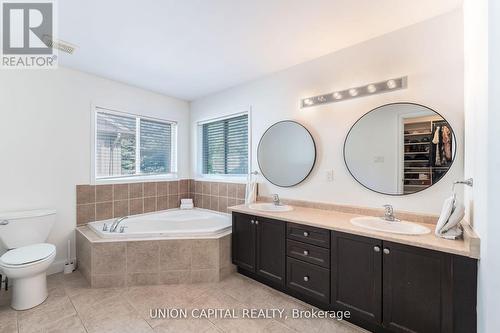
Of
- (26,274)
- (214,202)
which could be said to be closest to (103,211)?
(26,274)

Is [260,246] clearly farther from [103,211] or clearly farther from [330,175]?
[103,211]

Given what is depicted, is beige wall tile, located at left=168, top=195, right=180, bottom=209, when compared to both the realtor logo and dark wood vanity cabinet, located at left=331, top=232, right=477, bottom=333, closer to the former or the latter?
the realtor logo

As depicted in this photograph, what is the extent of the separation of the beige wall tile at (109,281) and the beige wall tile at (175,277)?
39 centimetres

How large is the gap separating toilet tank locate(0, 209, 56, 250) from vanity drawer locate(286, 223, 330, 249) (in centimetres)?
254

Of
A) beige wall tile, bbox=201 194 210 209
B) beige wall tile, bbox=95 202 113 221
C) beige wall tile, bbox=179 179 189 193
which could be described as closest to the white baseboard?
beige wall tile, bbox=95 202 113 221

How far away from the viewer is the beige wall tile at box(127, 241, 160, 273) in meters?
2.39

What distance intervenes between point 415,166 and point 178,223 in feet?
9.88

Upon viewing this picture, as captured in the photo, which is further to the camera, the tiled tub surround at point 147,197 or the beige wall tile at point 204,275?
the tiled tub surround at point 147,197

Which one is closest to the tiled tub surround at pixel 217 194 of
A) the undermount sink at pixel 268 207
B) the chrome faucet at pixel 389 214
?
the undermount sink at pixel 268 207

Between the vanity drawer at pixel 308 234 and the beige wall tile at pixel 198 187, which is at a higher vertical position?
the beige wall tile at pixel 198 187

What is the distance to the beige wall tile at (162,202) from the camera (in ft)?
11.7

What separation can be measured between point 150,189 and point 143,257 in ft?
4.25

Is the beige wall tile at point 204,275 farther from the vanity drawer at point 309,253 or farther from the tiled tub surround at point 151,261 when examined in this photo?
the vanity drawer at point 309,253

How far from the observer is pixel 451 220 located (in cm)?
148
